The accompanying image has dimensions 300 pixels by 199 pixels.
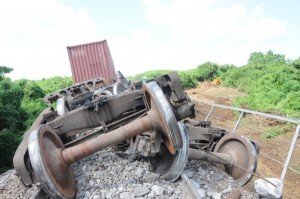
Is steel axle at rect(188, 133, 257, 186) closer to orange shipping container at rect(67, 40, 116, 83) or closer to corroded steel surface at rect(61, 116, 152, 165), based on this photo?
corroded steel surface at rect(61, 116, 152, 165)

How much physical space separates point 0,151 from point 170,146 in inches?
232

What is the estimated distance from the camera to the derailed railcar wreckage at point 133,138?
12.8 ft

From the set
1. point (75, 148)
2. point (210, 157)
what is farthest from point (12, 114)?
point (210, 157)

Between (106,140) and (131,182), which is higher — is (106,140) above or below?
above

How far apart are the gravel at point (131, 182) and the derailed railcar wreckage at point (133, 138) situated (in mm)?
172

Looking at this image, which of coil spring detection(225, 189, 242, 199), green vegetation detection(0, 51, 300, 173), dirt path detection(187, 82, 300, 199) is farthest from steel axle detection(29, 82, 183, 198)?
dirt path detection(187, 82, 300, 199)

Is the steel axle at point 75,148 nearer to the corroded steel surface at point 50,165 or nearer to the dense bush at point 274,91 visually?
the corroded steel surface at point 50,165

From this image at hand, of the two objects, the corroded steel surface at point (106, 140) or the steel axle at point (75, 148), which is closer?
the steel axle at point (75, 148)

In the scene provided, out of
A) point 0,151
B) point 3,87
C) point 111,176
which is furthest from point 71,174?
point 3,87

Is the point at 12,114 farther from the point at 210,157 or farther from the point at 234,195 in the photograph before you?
the point at 234,195

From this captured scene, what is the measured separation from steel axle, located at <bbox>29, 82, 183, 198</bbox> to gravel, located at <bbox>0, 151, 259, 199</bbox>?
13.6 inches

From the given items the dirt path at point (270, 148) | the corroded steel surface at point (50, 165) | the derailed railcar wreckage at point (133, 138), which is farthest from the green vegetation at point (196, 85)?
the corroded steel surface at point (50, 165)

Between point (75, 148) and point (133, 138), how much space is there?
121cm

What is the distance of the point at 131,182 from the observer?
14.5 feet
